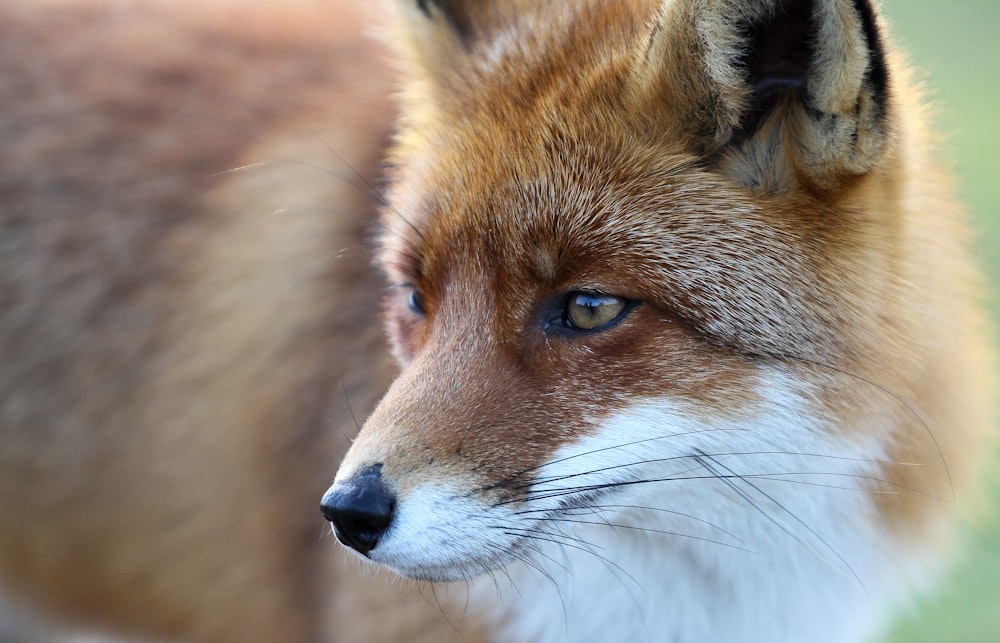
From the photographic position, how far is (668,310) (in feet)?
7.88

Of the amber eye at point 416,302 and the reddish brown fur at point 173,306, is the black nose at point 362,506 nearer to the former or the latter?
the amber eye at point 416,302

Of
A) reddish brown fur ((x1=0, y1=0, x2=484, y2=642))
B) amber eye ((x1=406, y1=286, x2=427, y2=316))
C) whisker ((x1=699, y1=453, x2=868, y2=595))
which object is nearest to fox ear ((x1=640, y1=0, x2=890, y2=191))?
whisker ((x1=699, y1=453, x2=868, y2=595))

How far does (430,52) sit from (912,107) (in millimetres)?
1454

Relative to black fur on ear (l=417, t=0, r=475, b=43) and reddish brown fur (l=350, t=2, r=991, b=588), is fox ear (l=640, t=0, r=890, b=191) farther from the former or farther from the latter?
black fur on ear (l=417, t=0, r=475, b=43)

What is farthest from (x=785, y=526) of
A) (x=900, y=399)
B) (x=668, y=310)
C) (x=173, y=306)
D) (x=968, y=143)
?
(x=968, y=143)

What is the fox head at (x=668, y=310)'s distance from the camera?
230cm

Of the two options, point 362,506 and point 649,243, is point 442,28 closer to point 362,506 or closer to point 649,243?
point 649,243

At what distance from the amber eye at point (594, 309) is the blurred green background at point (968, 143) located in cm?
117

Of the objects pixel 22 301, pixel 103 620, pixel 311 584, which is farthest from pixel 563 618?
pixel 22 301

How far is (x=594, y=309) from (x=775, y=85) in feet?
2.30

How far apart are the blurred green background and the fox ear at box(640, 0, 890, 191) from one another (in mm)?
561

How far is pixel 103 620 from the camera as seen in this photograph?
3844 millimetres

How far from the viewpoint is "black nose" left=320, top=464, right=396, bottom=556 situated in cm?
219

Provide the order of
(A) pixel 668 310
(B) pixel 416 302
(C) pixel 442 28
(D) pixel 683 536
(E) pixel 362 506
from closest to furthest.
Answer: (E) pixel 362 506
(A) pixel 668 310
(D) pixel 683 536
(B) pixel 416 302
(C) pixel 442 28
